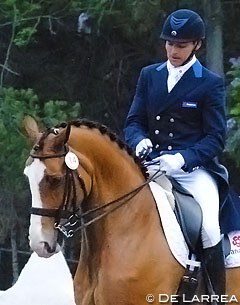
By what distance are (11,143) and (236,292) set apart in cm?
606

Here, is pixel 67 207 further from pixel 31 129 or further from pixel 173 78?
pixel 173 78

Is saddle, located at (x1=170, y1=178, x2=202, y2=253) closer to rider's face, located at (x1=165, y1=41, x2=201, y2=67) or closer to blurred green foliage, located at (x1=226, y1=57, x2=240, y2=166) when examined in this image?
rider's face, located at (x1=165, y1=41, x2=201, y2=67)

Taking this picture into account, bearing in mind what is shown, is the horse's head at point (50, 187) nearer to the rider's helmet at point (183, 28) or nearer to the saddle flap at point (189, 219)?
the saddle flap at point (189, 219)

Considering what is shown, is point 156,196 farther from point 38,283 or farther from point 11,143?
point 11,143

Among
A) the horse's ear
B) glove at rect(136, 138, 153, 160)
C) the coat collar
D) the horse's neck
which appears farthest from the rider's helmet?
the horse's ear

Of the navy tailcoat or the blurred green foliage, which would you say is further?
the blurred green foliage

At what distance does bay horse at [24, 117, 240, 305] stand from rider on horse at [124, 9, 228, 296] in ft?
0.93

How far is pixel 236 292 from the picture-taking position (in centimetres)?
632

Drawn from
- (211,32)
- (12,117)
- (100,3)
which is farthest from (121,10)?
(12,117)

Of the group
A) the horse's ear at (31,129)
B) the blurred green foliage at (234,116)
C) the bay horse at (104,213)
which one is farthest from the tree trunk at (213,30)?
the horse's ear at (31,129)

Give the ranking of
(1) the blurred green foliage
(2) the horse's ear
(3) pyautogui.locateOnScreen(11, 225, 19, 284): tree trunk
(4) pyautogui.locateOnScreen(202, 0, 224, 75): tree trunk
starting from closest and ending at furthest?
1. (2) the horse's ear
2. (1) the blurred green foliage
3. (4) pyautogui.locateOnScreen(202, 0, 224, 75): tree trunk
4. (3) pyautogui.locateOnScreen(11, 225, 19, 284): tree trunk

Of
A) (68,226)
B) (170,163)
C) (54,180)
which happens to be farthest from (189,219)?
(54,180)

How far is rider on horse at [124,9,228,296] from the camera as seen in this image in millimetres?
6098

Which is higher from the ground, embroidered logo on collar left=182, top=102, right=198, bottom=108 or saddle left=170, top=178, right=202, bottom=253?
embroidered logo on collar left=182, top=102, right=198, bottom=108
